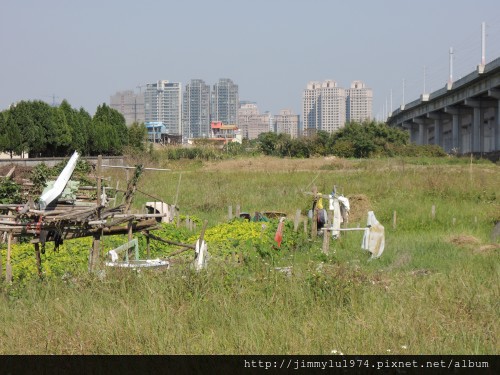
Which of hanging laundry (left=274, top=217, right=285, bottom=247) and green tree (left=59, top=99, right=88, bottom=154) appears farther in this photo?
green tree (left=59, top=99, right=88, bottom=154)

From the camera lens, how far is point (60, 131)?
54125mm

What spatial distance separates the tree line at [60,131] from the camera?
50375 mm

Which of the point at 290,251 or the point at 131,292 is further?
the point at 290,251

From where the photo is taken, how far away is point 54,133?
53219 mm

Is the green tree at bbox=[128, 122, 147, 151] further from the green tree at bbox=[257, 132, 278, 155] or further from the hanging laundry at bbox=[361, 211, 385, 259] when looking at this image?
the hanging laundry at bbox=[361, 211, 385, 259]

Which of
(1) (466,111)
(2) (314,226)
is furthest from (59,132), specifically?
(2) (314,226)

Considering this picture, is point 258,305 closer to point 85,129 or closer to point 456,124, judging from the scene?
point 85,129

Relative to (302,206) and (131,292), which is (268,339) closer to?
(131,292)

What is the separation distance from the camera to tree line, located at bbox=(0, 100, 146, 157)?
50.4m

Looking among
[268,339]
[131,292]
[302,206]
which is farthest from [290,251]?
[302,206]

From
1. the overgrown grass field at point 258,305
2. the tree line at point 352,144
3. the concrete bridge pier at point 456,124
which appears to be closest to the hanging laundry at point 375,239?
the overgrown grass field at point 258,305

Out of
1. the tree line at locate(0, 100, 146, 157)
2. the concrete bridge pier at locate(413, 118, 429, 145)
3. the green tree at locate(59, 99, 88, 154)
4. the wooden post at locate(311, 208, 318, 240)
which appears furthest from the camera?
the concrete bridge pier at locate(413, 118, 429, 145)

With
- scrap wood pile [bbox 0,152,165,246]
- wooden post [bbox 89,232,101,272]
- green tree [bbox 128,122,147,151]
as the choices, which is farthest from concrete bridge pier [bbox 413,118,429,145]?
wooden post [bbox 89,232,101,272]
